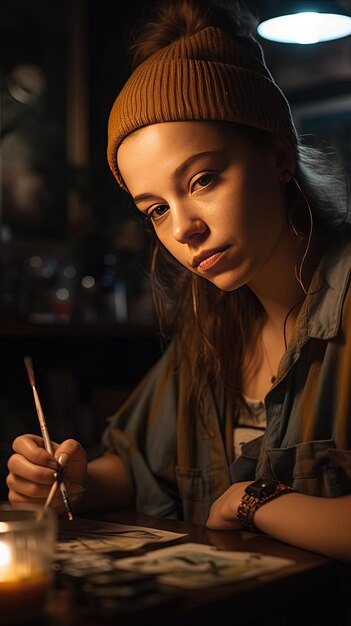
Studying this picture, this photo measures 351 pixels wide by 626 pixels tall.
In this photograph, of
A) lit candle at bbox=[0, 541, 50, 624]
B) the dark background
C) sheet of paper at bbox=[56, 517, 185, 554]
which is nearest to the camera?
lit candle at bbox=[0, 541, 50, 624]

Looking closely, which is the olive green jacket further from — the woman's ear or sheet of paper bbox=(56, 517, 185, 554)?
sheet of paper bbox=(56, 517, 185, 554)

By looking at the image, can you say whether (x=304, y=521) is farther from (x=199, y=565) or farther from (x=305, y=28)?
(x=305, y=28)

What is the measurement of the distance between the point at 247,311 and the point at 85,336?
120cm

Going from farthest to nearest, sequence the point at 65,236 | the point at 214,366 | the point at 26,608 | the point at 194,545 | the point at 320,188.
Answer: the point at 65,236 → the point at 214,366 → the point at 320,188 → the point at 194,545 → the point at 26,608

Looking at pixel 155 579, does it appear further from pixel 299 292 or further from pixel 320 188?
pixel 320 188

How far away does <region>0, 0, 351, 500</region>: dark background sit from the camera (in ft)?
9.00

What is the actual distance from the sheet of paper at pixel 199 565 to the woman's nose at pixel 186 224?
0.46 metres

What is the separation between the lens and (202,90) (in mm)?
1299

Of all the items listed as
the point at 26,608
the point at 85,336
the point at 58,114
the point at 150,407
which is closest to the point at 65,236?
the point at 58,114

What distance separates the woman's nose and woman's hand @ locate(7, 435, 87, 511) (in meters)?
0.36

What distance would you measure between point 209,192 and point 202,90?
167 millimetres

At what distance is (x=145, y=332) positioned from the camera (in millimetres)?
2783

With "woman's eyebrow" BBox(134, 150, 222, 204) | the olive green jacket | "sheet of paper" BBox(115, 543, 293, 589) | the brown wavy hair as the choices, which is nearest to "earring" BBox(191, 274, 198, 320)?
the brown wavy hair

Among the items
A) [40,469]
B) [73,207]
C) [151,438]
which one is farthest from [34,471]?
[73,207]
